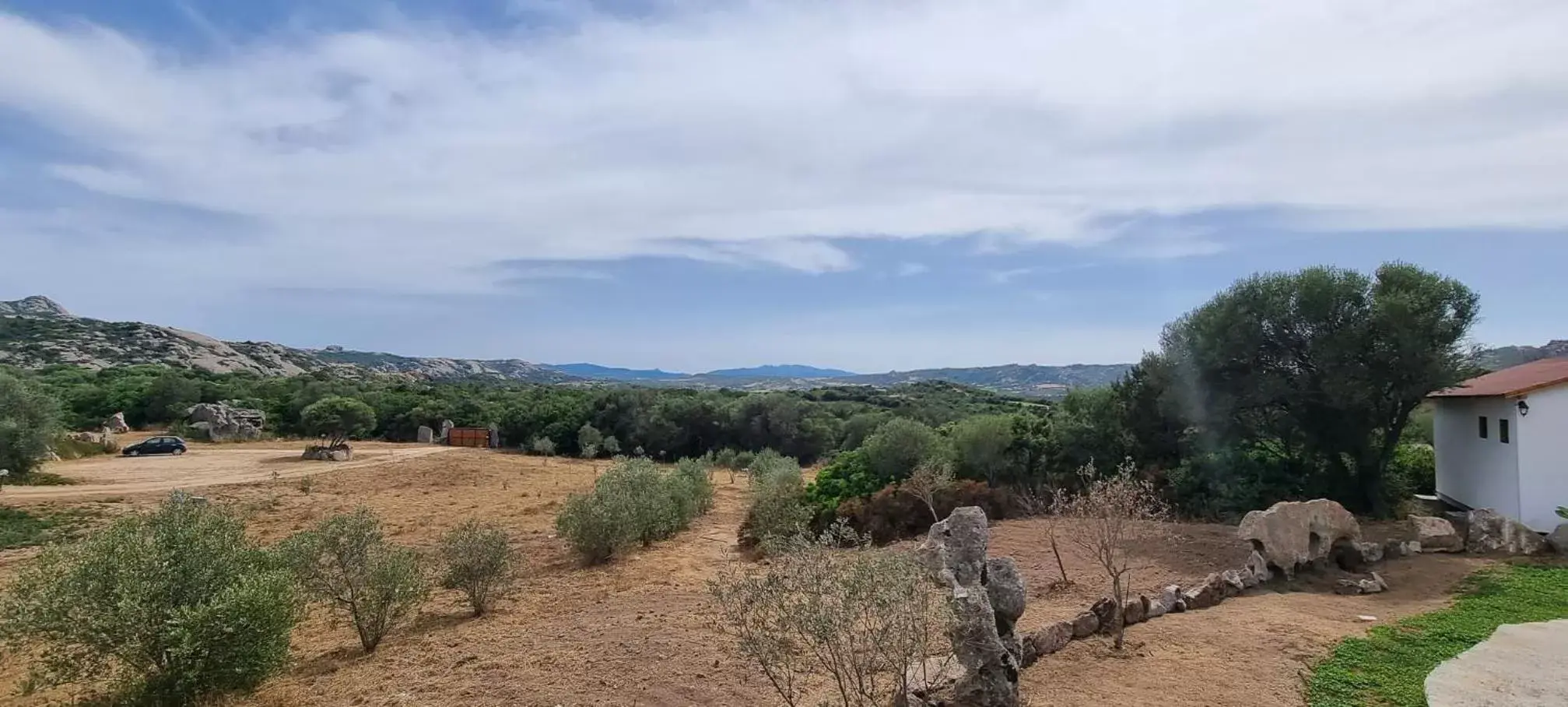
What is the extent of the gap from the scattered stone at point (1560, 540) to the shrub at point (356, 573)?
17.5 m

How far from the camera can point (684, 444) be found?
42625 mm

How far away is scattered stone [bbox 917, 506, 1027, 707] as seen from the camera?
618 centimetres

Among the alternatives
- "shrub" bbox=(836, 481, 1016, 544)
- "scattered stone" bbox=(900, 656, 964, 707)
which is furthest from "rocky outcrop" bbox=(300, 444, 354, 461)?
"scattered stone" bbox=(900, 656, 964, 707)

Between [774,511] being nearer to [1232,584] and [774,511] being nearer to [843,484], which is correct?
[843,484]

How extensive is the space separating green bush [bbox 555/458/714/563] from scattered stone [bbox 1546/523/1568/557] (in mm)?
15520

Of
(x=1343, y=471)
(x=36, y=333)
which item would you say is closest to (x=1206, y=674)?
(x=1343, y=471)

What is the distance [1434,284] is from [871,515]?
11.9 metres

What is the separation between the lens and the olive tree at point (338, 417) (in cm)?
4172

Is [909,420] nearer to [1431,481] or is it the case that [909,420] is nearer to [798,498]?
[798,498]

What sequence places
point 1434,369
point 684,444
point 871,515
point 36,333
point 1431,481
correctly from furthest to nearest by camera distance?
point 36,333 < point 684,444 < point 1431,481 < point 871,515 < point 1434,369

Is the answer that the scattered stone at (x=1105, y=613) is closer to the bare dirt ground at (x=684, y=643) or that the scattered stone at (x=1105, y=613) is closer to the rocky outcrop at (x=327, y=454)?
the bare dirt ground at (x=684, y=643)

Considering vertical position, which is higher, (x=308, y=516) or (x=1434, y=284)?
(x=1434, y=284)

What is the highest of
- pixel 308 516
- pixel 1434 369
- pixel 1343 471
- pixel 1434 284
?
pixel 1434 284

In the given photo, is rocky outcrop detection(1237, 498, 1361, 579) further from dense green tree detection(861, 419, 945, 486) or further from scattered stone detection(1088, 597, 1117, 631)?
dense green tree detection(861, 419, 945, 486)
